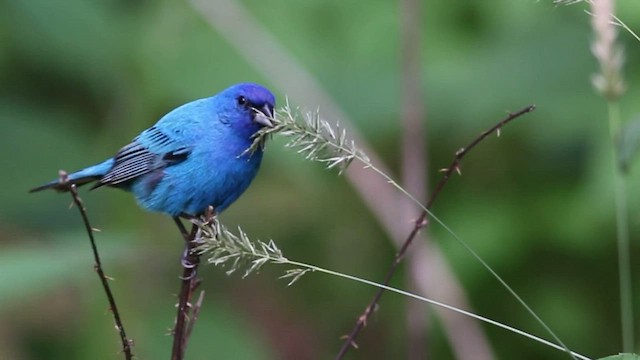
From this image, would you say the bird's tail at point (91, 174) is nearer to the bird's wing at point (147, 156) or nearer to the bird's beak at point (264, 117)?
the bird's wing at point (147, 156)

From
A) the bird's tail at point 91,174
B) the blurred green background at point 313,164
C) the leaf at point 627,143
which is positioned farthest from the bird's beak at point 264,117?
the bird's tail at point 91,174

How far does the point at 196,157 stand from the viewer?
3.57m

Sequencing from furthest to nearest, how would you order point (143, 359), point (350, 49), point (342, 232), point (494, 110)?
point (342, 232)
point (350, 49)
point (494, 110)
point (143, 359)

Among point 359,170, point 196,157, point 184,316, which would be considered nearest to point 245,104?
point 196,157

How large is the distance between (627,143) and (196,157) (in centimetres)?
187

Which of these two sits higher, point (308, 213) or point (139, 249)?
point (308, 213)

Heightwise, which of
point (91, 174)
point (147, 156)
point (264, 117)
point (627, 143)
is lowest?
point (91, 174)

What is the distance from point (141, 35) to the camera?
14.0ft

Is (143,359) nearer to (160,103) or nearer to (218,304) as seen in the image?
(218,304)

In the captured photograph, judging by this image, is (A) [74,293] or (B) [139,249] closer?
(B) [139,249]

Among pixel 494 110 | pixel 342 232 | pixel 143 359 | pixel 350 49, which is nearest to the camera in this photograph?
pixel 143 359

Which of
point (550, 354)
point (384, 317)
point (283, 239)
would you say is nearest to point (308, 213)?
point (283, 239)

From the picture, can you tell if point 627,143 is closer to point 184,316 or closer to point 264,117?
point 264,117

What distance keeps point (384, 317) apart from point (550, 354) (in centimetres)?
76
